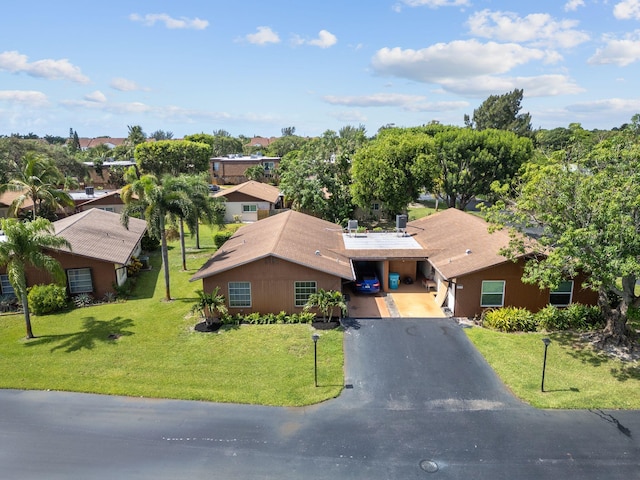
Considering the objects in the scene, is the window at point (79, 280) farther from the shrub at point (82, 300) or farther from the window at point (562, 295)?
the window at point (562, 295)

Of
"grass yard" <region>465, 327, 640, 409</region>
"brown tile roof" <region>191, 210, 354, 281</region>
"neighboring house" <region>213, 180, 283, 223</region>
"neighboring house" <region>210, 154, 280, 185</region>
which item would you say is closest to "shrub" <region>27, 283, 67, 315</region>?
"brown tile roof" <region>191, 210, 354, 281</region>

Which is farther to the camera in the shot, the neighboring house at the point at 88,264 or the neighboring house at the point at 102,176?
the neighboring house at the point at 102,176

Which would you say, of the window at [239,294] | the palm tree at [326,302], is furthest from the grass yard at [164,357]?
the window at [239,294]

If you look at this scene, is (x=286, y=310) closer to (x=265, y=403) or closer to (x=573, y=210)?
→ (x=265, y=403)

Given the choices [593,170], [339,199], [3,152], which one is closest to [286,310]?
[593,170]

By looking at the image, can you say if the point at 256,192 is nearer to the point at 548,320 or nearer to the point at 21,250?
the point at 21,250

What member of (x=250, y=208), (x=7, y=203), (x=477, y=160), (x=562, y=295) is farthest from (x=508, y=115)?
(x=7, y=203)

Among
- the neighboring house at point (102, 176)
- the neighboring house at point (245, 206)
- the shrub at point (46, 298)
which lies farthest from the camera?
the neighboring house at point (102, 176)
